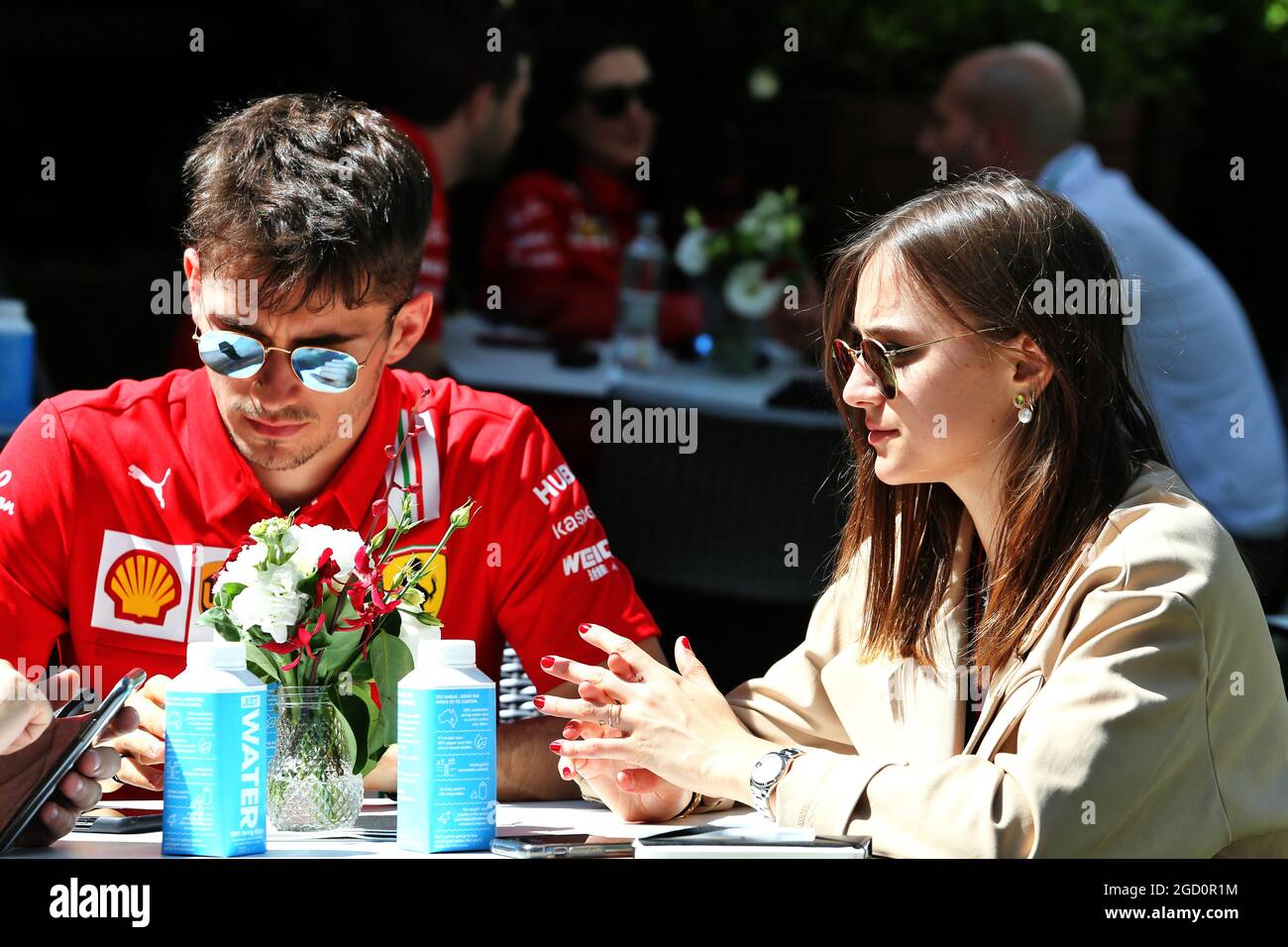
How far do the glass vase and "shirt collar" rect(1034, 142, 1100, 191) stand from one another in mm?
4660

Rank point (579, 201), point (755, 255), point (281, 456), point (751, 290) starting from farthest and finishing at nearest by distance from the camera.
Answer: point (579, 201)
point (755, 255)
point (751, 290)
point (281, 456)

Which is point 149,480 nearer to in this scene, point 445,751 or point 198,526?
point 198,526

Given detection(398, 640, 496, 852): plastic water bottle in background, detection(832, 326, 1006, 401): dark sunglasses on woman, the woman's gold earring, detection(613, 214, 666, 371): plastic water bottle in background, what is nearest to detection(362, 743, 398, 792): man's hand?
detection(398, 640, 496, 852): plastic water bottle in background

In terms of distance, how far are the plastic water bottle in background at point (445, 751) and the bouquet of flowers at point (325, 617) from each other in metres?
0.09

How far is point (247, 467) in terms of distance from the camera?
2512mm

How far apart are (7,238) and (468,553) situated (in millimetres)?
4415

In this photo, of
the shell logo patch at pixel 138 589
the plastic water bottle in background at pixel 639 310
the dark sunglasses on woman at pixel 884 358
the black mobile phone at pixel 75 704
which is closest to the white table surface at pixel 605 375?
the plastic water bottle in background at pixel 639 310

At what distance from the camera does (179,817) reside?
1787 millimetres

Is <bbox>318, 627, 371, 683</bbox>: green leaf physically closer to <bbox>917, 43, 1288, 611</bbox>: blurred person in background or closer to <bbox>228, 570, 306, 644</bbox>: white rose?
<bbox>228, 570, 306, 644</bbox>: white rose

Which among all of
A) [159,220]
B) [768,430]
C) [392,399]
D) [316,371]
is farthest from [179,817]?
[159,220]

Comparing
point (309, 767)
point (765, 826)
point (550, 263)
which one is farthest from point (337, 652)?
point (550, 263)

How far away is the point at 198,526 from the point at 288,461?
0.17 meters

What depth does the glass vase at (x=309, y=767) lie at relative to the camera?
1913mm
